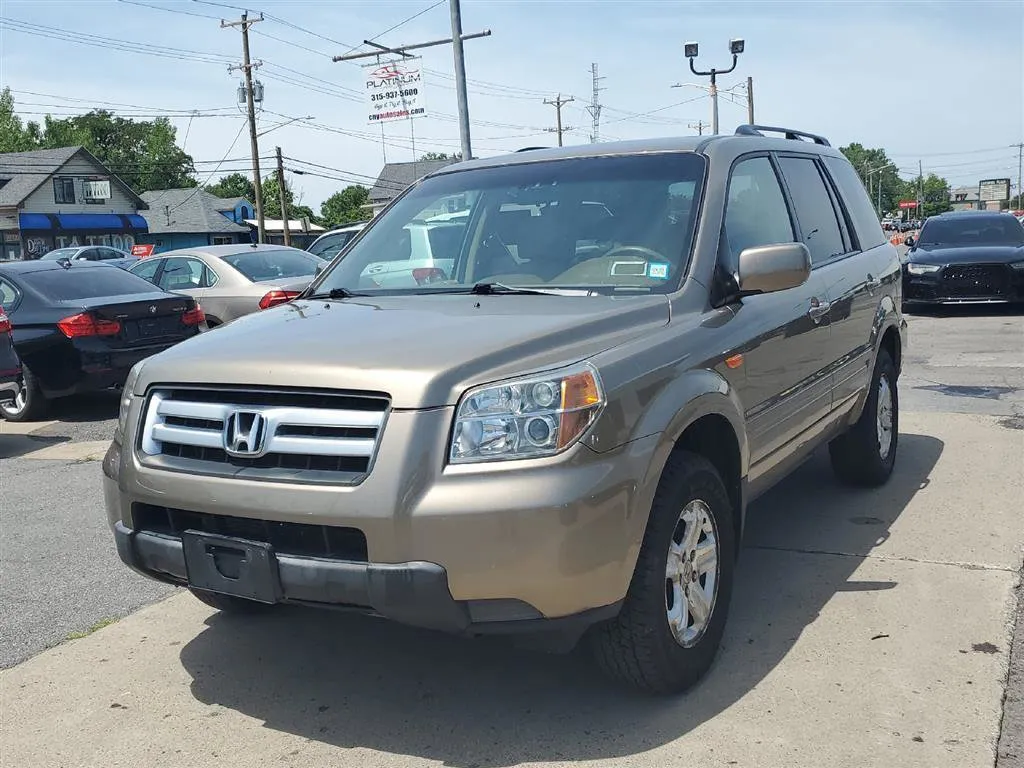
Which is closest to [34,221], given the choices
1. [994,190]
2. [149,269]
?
[149,269]

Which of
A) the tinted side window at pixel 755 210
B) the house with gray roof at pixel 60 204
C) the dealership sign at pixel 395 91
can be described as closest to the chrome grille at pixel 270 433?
the tinted side window at pixel 755 210

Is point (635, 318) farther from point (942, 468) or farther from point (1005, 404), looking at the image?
point (1005, 404)

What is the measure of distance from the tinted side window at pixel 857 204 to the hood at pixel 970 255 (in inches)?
378

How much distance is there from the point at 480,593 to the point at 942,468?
14.7 feet

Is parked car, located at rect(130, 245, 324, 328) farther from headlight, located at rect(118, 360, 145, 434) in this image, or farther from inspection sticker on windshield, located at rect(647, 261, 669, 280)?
inspection sticker on windshield, located at rect(647, 261, 669, 280)

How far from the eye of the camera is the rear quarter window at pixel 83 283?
33.3ft

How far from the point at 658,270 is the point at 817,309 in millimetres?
1193

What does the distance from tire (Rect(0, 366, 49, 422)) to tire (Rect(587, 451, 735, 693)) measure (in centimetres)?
815

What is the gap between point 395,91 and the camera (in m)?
30.0

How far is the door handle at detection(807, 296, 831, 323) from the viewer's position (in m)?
4.65

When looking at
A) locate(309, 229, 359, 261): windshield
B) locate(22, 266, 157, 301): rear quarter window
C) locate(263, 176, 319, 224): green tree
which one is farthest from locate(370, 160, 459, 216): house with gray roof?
locate(22, 266, 157, 301): rear quarter window

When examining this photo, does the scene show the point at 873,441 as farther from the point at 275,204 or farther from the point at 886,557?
the point at 275,204

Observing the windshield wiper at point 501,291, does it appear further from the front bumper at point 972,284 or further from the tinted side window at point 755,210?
the front bumper at point 972,284

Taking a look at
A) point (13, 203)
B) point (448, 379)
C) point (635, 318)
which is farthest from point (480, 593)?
point (13, 203)
